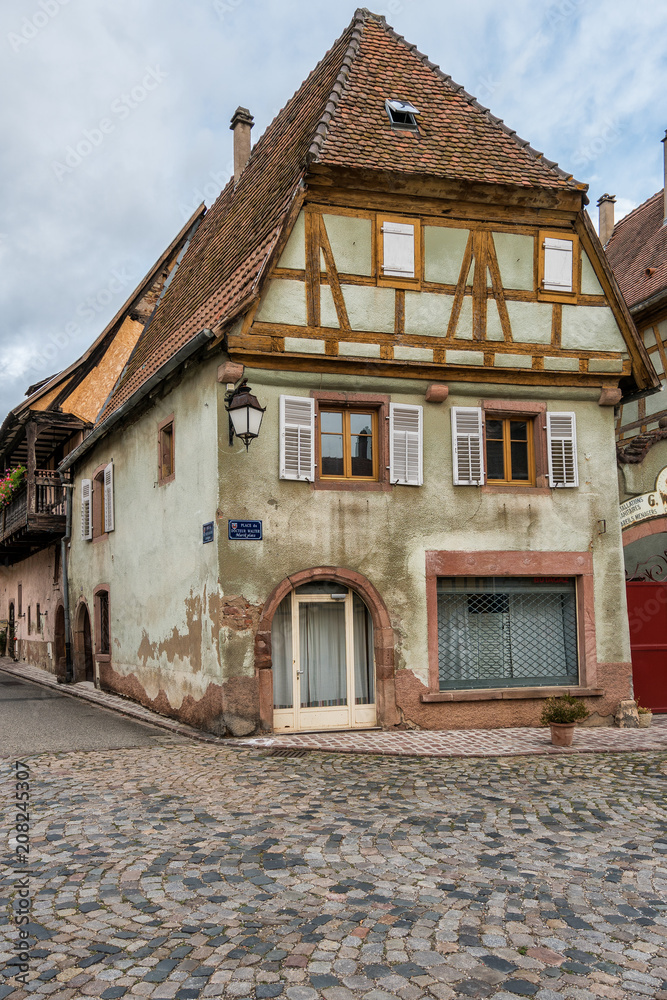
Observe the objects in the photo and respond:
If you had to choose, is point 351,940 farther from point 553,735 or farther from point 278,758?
point 553,735

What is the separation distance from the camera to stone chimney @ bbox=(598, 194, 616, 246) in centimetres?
2534

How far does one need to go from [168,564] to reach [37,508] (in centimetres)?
894

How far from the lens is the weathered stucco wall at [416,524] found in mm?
10891

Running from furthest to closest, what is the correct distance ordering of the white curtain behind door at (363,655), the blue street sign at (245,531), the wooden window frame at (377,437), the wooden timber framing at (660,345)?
the wooden timber framing at (660,345) < the white curtain behind door at (363,655) < the wooden window frame at (377,437) < the blue street sign at (245,531)

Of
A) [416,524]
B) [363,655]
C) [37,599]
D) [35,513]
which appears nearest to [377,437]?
[416,524]

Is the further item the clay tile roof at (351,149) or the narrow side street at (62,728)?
the clay tile roof at (351,149)

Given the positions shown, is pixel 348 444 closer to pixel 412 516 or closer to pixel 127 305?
pixel 412 516

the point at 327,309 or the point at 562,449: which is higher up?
the point at 327,309

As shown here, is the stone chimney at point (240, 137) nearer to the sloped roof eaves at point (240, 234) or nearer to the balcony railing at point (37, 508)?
the sloped roof eaves at point (240, 234)

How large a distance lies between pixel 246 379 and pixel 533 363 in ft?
13.6

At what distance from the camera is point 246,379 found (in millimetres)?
10719

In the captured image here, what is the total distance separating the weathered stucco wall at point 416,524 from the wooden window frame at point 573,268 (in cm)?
132

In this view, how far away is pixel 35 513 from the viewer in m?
19.8

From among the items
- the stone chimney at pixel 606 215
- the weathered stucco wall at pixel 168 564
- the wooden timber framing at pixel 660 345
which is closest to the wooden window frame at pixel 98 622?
the weathered stucco wall at pixel 168 564
